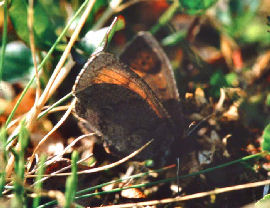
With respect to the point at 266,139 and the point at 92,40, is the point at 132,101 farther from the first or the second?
the point at 266,139

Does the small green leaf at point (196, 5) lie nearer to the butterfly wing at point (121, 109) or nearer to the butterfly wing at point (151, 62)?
the butterfly wing at point (151, 62)

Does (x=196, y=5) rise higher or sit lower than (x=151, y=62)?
higher

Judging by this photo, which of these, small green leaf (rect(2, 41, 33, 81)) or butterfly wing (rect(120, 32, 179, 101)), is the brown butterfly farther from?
small green leaf (rect(2, 41, 33, 81))

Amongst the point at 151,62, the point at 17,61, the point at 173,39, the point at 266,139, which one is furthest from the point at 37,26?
the point at 266,139

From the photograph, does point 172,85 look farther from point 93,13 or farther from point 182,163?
point 93,13

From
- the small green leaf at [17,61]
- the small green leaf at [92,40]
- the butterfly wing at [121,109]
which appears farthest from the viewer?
the small green leaf at [17,61]

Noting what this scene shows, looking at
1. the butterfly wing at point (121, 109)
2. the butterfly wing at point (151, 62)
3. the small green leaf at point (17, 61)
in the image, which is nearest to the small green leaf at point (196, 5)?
the butterfly wing at point (151, 62)

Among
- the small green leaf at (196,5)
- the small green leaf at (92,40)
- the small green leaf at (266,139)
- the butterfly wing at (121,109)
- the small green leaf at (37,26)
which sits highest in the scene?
the small green leaf at (196,5)
